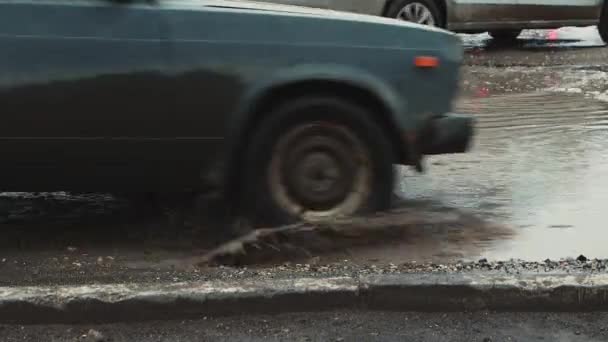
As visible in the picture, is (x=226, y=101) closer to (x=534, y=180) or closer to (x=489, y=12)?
(x=534, y=180)

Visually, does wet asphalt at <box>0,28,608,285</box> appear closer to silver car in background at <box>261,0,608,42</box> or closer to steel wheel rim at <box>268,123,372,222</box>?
steel wheel rim at <box>268,123,372,222</box>

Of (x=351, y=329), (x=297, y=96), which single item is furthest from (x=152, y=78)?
(x=351, y=329)

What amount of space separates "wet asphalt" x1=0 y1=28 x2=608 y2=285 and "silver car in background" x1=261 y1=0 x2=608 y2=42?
12.0 feet

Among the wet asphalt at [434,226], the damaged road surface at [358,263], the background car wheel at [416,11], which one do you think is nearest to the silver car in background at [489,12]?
the background car wheel at [416,11]

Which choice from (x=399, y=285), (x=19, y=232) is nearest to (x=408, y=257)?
(x=399, y=285)

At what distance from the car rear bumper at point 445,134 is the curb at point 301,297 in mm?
1098

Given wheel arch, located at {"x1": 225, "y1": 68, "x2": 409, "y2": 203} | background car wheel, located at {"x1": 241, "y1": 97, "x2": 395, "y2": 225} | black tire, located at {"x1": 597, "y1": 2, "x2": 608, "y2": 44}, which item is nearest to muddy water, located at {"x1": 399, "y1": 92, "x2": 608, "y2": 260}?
background car wheel, located at {"x1": 241, "y1": 97, "x2": 395, "y2": 225}

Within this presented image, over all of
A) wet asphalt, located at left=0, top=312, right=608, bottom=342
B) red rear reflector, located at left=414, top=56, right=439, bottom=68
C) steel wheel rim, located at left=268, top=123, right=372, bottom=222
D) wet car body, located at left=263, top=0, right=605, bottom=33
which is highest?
wet car body, located at left=263, top=0, right=605, bottom=33

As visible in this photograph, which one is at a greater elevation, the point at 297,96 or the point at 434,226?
the point at 297,96

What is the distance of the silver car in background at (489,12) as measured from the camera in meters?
10.7

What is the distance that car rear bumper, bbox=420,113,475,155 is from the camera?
4.58 meters

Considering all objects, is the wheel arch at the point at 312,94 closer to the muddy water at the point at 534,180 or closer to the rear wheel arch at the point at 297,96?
the rear wheel arch at the point at 297,96

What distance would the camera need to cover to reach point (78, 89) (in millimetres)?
4105

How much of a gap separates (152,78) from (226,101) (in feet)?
1.25
